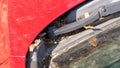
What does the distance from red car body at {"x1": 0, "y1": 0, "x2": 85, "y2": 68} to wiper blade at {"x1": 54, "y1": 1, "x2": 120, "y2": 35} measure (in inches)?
4.1

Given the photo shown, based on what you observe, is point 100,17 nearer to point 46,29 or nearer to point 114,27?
point 114,27

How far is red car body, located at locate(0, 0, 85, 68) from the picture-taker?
6.04 ft

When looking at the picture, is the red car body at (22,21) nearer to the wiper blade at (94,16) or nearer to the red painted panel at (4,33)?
the red painted panel at (4,33)

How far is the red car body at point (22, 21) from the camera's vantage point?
184cm

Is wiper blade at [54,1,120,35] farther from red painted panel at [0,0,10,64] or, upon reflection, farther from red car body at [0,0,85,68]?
red painted panel at [0,0,10,64]

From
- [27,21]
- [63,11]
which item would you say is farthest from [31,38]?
[63,11]

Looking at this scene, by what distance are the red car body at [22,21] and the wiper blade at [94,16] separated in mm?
105

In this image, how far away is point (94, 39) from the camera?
191 cm

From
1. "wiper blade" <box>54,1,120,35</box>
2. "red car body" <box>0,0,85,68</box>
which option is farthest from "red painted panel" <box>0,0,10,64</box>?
"wiper blade" <box>54,1,120,35</box>

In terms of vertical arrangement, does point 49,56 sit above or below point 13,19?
below

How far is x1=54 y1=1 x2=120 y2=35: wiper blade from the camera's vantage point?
194 centimetres

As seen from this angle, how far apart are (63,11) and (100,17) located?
8.8 inches

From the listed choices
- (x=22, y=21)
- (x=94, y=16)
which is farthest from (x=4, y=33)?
(x=94, y=16)

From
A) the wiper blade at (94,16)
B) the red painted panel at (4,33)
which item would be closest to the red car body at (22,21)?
the red painted panel at (4,33)
